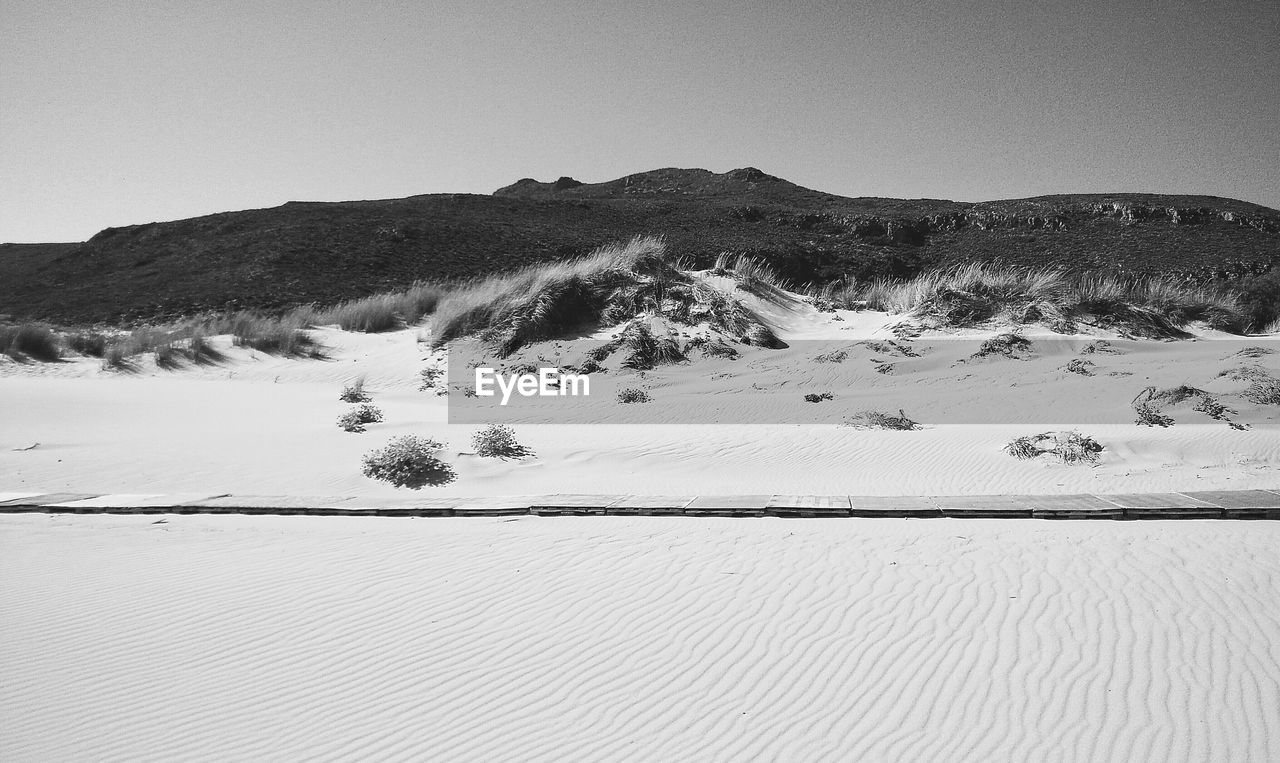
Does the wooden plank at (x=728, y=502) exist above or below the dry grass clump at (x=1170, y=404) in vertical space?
below

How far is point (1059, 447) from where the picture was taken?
9.02m

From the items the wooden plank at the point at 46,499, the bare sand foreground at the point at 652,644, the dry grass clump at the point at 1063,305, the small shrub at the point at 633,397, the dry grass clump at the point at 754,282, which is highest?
the dry grass clump at the point at 754,282

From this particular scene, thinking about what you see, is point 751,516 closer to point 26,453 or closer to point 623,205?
point 26,453

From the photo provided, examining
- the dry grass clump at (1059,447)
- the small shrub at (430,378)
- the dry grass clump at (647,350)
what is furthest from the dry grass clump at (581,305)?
the dry grass clump at (1059,447)

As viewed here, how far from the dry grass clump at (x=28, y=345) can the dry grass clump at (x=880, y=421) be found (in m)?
20.1

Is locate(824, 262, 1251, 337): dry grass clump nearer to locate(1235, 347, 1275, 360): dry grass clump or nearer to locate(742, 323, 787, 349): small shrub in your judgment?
locate(1235, 347, 1275, 360): dry grass clump

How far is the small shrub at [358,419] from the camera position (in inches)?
447

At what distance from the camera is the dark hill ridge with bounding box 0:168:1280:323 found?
31.6 metres

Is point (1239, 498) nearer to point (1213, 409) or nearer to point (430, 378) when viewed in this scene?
point (1213, 409)

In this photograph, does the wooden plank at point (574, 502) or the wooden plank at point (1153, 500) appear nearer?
the wooden plank at point (1153, 500)

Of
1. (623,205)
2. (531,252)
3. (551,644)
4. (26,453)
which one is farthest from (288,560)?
(623,205)

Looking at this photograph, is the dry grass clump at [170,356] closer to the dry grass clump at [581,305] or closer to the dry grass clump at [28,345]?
the dry grass clump at [28,345]

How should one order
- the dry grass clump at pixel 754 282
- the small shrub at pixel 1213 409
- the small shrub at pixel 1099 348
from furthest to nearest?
the dry grass clump at pixel 754 282, the small shrub at pixel 1099 348, the small shrub at pixel 1213 409

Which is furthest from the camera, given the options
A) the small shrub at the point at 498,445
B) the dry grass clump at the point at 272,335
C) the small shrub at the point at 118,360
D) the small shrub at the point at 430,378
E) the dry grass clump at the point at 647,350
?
the dry grass clump at the point at 272,335
